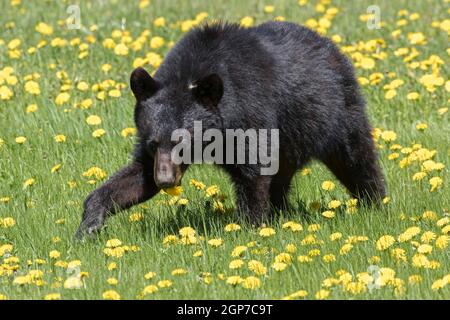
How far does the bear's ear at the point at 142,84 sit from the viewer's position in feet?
20.8

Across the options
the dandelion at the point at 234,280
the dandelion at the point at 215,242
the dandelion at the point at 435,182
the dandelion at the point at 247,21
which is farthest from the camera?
the dandelion at the point at 247,21

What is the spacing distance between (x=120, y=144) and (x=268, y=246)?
2519 mm

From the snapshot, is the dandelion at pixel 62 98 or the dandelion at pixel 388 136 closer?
the dandelion at pixel 388 136

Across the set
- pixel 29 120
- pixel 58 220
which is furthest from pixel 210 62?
pixel 29 120

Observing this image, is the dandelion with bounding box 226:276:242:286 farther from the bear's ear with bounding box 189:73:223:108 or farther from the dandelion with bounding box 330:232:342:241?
the bear's ear with bounding box 189:73:223:108

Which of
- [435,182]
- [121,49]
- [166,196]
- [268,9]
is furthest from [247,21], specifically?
[435,182]

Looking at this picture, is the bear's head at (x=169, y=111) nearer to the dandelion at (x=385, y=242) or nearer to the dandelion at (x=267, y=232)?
the dandelion at (x=267, y=232)

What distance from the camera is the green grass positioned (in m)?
5.60

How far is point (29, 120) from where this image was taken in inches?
345

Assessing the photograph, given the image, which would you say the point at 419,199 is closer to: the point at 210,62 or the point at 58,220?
the point at 210,62

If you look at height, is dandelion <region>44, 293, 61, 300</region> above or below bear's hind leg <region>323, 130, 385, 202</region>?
below

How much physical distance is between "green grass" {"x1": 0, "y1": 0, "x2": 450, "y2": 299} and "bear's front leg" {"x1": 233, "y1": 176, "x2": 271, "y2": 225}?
3.6 inches


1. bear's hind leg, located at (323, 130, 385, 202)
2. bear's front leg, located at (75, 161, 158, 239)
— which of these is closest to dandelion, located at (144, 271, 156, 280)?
bear's front leg, located at (75, 161, 158, 239)

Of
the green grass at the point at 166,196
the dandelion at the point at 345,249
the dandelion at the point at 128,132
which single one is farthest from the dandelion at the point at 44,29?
the dandelion at the point at 345,249
